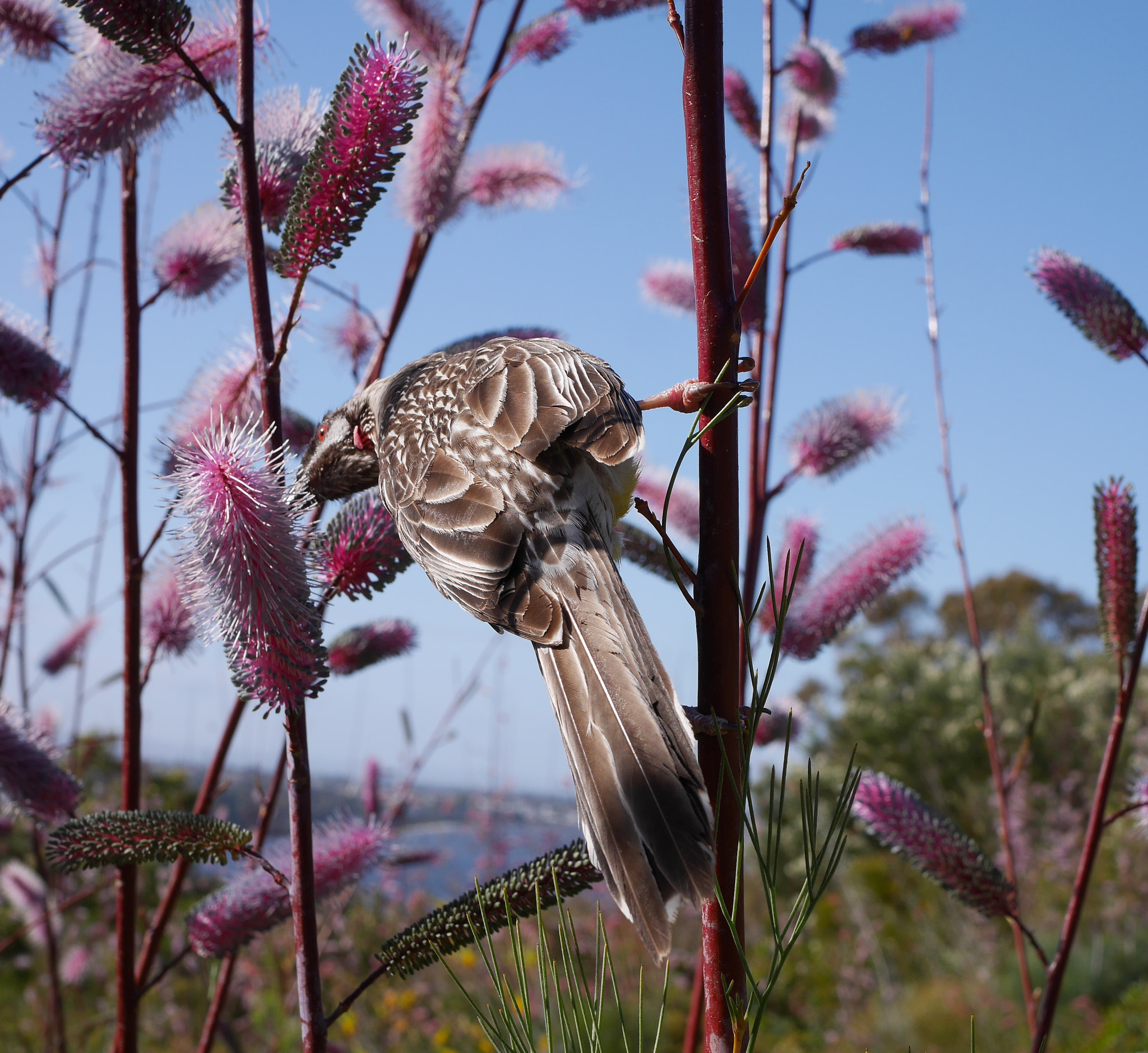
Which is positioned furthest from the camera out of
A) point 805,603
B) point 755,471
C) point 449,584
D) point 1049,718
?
point 1049,718

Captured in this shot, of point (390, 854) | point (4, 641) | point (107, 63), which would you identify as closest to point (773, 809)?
point (390, 854)

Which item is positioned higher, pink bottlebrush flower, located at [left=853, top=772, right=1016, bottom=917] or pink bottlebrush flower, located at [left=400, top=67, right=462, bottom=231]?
pink bottlebrush flower, located at [left=400, top=67, right=462, bottom=231]

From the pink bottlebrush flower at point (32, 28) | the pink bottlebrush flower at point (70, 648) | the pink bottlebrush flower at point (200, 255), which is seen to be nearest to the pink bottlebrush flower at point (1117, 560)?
the pink bottlebrush flower at point (200, 255)

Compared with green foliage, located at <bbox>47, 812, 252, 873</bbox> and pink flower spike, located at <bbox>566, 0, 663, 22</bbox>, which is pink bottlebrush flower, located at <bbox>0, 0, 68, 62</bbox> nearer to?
pink flower spike, located at <bbox>566, 0, 663, 22</bbox>

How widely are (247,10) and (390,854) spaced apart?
107cm

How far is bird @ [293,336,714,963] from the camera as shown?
2.33 ft

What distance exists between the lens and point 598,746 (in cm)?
80

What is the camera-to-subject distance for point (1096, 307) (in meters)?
1.39

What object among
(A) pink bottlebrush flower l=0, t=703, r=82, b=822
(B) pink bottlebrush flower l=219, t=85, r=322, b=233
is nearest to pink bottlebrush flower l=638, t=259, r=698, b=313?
(B) pink bottlebrush flower l=219, t=85, r=322, b=233

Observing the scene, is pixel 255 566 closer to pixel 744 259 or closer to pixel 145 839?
pixel 145 839

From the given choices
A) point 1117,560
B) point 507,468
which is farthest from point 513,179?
point 1117,560

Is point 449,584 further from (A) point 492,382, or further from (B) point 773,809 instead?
(B) point 773,809

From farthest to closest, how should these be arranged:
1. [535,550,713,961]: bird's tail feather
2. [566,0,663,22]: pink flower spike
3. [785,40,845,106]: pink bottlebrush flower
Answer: [785,40,845,106]: pink bottlebrush flower, [566,0,663,22]: pink flower spike, [535,550,713,961]: bird's tail feather

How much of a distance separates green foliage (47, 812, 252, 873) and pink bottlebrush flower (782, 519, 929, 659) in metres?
0.93
